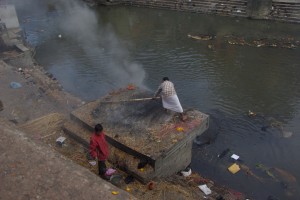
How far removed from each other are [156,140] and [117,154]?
1.10 meters

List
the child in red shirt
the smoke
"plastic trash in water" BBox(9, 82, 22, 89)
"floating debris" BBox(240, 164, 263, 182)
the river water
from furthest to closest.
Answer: the smoke → "plastic trash in water" BBox(9, 82, 22, 89) → the river water → "floating debris" BBox(240, 164, 263, 182) → the child in red shirt

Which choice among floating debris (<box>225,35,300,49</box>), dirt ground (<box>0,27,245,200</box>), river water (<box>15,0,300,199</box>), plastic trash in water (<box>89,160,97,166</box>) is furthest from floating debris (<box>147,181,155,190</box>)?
floating debris (<box>225,35,300,49</box>)

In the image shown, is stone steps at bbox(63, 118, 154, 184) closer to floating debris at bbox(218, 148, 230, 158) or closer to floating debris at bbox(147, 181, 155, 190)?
floating debris at bbox(147, 181, 155, 190)

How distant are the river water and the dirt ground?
1.04 m

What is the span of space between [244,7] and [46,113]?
17.4m

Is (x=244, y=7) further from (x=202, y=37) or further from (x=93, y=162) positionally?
(x=93, y=162)

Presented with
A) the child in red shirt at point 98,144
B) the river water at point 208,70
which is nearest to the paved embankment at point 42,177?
the child in red shirt at point 98,144

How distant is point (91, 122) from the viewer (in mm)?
9469

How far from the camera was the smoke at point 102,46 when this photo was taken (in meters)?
15.9

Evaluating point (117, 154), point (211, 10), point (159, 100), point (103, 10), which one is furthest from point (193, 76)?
point (103, 10)

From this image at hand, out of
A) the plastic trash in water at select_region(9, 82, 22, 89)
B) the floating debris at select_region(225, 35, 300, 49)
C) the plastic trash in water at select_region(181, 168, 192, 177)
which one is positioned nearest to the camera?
the plastic trash in water at select_region(181, 168, 192, 177)

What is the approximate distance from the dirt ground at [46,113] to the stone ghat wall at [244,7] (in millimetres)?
13265

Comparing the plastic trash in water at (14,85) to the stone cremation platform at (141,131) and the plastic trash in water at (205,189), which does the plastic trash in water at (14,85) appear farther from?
the plastic trash in water at (205,189)

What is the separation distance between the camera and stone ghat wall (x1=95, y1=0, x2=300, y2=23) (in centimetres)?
2230
